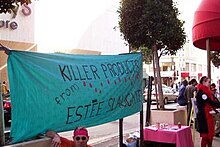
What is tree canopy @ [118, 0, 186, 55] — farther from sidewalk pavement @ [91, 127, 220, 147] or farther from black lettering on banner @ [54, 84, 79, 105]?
black lettering on banner @ [54, 84, 79, 105]

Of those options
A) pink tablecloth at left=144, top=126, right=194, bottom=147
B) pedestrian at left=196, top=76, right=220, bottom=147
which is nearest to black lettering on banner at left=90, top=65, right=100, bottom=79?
pink tablecloth at left=144, top=126, right=194, bottom=147

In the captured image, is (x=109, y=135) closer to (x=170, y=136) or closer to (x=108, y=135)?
(x=108, y=135)

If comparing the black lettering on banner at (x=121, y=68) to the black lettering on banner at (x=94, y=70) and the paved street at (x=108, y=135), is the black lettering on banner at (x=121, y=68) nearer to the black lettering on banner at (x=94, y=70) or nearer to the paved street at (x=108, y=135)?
the black lettering on banner at (x=94, y=70)

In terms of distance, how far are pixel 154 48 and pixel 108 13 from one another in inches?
1228

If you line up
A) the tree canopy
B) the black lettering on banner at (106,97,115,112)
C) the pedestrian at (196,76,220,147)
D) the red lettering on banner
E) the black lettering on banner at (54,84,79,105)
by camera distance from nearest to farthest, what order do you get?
the black lettering on banner at (54,84,79,105), the black lettering on banner at (106,97,115,112), the pedestrian at (196,76,220,147), the tree canopy, the red lettering on banner

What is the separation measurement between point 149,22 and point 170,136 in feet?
14.3

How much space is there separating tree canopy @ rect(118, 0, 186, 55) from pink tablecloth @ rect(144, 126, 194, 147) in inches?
157

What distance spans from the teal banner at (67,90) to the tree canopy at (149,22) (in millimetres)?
4406

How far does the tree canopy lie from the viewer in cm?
1006

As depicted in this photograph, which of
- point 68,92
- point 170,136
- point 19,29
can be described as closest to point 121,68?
point 68,92

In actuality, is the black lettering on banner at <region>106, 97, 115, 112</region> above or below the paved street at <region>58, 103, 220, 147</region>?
above

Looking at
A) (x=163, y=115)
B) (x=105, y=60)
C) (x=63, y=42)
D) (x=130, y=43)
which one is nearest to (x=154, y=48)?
(x=130, y=43)

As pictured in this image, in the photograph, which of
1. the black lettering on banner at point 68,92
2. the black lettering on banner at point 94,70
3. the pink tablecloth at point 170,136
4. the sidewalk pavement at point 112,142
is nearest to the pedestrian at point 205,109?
the pink tablecloth at point 170,136

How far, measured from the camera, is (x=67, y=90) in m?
4.45
